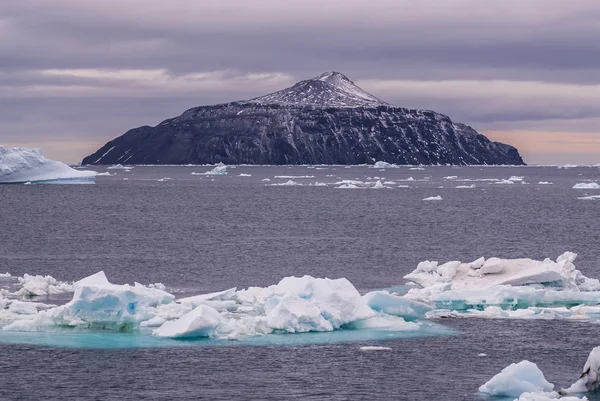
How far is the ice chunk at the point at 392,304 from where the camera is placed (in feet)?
88.7

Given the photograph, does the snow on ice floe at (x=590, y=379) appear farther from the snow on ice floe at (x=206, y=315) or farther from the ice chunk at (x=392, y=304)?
the ice chunk at (x=392, y=304)

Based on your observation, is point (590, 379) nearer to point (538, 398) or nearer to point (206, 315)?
point (538, 398)

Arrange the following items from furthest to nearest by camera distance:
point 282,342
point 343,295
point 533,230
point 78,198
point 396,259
Answer: point 78,198 < point 533,230 < point 396,259 < point 343,295 < point 282,342

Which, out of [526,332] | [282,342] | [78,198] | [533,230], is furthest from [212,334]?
[78,198]

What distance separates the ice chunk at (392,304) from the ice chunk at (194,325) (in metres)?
4.64

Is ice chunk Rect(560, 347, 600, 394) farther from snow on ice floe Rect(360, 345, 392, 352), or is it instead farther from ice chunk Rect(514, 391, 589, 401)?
snow on ice floe Rect(360, 345, 392, 352)

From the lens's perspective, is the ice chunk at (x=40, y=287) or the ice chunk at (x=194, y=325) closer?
the ice chunk at (x=194, y=325)

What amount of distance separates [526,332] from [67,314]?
11975mm

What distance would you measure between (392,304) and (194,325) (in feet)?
19.5

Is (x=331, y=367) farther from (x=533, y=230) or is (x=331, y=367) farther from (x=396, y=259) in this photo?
(x=533, y=230)

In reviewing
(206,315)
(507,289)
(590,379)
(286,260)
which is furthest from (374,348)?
(286,260)

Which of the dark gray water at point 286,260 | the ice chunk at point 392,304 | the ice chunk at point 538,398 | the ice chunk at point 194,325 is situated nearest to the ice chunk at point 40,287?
the dark gray water at point 286,260

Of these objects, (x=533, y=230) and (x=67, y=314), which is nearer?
(x=67, y=314)

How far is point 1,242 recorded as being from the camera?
5150cm
